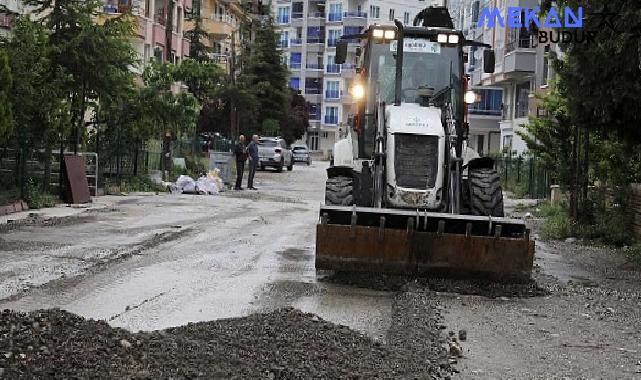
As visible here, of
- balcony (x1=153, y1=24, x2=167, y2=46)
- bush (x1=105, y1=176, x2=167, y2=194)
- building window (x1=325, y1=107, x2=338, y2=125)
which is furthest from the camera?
building window (x1=325, y1=107, x2=338, y2=125)

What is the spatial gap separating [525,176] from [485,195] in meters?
28.3

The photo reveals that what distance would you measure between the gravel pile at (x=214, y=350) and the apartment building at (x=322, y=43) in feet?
369

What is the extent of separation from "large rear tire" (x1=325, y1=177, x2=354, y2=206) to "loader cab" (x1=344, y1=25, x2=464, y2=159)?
735 mm

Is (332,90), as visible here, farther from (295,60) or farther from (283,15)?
(283,15)

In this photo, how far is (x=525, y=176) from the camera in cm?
4144

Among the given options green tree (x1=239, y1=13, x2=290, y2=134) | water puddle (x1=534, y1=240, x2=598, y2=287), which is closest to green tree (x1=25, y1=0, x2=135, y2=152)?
water puddle (x1=534, y1=240, x2=598, y2=287)

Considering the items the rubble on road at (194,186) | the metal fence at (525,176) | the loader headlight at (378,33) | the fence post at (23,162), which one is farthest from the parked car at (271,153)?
the loader headlight at (378,33)

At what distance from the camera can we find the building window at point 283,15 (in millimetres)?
128375

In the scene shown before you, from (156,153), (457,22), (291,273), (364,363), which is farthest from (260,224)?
(457,22)

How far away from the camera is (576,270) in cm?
1549

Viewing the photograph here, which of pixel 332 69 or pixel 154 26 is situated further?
pixel 332 69

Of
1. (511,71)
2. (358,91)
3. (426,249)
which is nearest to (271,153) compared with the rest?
(511,71)

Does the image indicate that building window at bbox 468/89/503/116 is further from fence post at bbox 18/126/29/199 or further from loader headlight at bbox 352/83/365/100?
loader headlight at bbox 352/83/365/100

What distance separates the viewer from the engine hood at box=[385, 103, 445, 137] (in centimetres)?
1323
